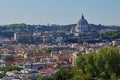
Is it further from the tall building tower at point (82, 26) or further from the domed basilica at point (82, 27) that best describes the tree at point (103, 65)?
the tall building tower at point (82, 26)

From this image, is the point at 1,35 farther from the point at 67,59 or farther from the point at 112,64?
the point at 112,64

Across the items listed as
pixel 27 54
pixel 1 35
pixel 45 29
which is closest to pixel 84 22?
pixel 45 29

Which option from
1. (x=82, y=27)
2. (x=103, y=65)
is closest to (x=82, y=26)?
(x=82, y=27)

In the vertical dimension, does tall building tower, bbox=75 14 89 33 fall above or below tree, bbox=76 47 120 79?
above

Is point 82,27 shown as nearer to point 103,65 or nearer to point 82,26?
point 82,26

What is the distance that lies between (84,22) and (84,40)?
25951 mm

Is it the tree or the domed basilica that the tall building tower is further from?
the tree

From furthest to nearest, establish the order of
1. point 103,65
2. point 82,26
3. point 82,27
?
point 82,26, point 82,27, point 103,65

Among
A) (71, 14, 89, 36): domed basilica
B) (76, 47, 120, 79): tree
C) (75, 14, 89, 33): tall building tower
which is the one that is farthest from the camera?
(75, 14, 89, 33): tall building tower

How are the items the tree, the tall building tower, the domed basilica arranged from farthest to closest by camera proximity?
the tall building tower → the domed basilica → the tree

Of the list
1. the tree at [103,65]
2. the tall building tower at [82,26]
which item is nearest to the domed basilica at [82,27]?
the tall building tower at [82,26]

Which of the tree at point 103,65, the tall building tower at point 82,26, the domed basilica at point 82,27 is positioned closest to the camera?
the tree at point 103,65

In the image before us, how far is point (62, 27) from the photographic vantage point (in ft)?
419

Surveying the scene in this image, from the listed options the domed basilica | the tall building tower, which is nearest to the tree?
the domed basilica
